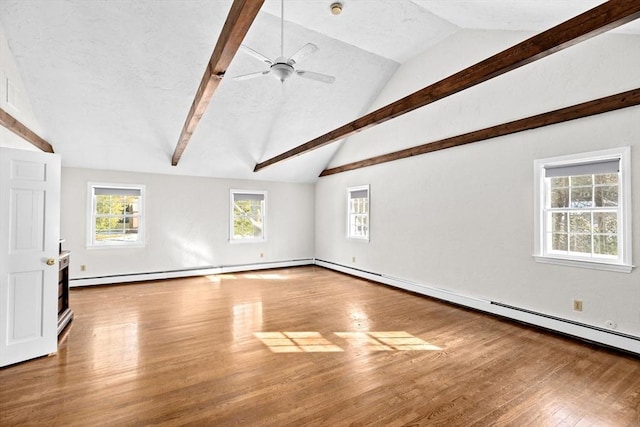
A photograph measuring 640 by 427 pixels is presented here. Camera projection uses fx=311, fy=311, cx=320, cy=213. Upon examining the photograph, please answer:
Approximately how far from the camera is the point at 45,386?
2453 mm

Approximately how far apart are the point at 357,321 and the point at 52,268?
3.36 metres

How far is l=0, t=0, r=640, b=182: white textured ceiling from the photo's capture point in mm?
3389

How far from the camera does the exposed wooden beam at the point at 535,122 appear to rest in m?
3.11

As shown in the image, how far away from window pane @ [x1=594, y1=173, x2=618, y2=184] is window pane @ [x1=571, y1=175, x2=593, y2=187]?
0.06m

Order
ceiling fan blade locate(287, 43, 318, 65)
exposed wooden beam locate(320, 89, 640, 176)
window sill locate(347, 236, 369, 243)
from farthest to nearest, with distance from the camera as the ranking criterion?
window sill locate(347, 236, 369, 243)
exposed wooden beam locate(320, 89, 640, 176)
ceiling fan blade locate(287, 43, 318, 65)

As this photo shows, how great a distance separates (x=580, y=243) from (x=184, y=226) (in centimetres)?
675

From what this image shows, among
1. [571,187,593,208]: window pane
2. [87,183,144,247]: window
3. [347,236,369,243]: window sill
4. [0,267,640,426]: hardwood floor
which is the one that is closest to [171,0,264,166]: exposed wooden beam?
[0,267,640,426]: hardwood floor

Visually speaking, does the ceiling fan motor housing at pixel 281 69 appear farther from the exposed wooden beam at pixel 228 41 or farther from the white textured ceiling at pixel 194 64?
the white textured ceiling at pixel 194 64

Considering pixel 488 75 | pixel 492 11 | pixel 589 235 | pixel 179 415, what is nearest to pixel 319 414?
pixel 179 415

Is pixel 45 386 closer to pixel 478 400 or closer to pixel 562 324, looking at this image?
pixel 478 400

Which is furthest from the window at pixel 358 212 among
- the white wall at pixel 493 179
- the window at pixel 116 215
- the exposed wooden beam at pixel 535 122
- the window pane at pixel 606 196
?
the window at pixel 116 215

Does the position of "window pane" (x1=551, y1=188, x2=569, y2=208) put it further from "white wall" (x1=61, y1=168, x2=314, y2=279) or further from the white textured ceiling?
"white wall" (x1=61, y1=168, x2=314, y2=279)

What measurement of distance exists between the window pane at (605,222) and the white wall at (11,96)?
6.70 metres

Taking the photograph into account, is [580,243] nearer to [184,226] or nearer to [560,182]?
[560,182]
